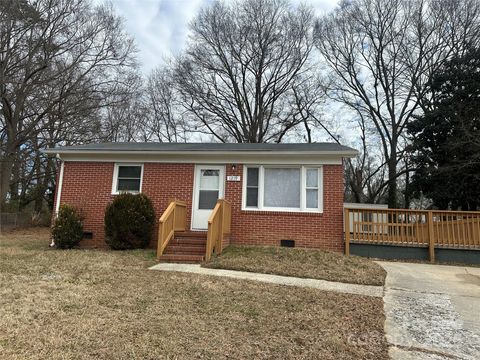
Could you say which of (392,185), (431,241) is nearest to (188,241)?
(431,241)

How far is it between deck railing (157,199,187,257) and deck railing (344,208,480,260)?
14.8ft

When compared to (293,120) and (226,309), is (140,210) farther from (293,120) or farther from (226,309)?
(293,120)

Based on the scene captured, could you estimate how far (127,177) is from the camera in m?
11.2

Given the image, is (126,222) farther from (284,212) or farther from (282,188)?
(282,188)

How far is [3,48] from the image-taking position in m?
17.1

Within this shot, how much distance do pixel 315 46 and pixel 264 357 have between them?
26919mm

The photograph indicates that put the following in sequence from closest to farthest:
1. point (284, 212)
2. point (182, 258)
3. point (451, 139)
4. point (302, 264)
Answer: point (302, 264)
point (182, 258)
point (284, 212)
point (451, 139)

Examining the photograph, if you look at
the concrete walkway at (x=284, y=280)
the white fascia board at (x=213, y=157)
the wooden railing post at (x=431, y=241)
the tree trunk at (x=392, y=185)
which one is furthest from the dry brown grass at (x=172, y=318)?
the tree trunk at (x=392, y=185)

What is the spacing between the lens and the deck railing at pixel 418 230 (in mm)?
9734

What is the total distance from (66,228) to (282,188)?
6.15 m

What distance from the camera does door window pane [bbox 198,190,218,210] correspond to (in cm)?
1075

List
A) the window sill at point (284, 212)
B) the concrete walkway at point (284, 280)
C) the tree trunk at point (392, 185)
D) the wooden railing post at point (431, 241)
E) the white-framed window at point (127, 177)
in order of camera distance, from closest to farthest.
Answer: the concrete walkway at point (284, 280), the wooden railing post at point (431, 241), the window sill at point (284, 212), the white-framed window at point (127, 177), the tree trunk at point (392, 185)

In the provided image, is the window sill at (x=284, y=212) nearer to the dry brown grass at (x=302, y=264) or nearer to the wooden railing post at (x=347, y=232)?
the wooden railing post at (x=347, y=232)

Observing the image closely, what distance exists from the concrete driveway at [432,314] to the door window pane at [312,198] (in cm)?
268
